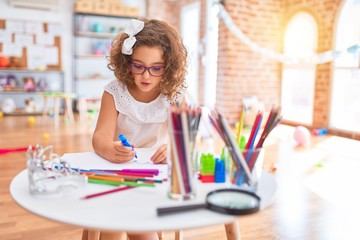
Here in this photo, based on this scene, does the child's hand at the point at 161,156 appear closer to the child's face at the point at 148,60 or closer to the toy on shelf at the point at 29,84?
the child's face at the point at 148,60

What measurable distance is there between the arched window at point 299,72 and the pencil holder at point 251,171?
3.76 m

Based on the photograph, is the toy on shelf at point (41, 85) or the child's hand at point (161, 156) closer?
the child's hand at point (161, 156)

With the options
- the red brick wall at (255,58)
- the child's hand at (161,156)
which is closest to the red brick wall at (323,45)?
the red brick wall at (255,58)

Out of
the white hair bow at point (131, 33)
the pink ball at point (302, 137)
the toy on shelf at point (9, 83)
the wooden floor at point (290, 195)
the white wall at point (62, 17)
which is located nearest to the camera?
the white hair bow at point (131, 33)

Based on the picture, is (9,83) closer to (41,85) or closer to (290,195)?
(41,85)

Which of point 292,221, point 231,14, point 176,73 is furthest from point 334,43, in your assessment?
point 176,73

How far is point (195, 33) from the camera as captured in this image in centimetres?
596

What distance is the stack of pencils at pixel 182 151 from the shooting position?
0.59m

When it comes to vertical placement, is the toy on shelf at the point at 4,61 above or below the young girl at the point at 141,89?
above

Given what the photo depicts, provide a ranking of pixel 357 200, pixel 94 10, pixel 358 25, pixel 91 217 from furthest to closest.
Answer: pixel 94 10 < pixel 358 25 < pixel 357 200 < pixel 91 217

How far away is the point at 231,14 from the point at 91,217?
169 inches

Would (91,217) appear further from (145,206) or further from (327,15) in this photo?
(327,15)

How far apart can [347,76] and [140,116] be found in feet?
11.4

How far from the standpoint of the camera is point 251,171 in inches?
27.1
